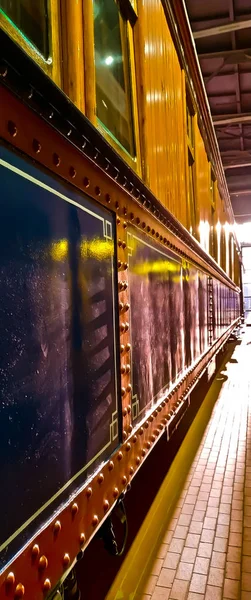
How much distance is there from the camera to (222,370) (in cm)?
768

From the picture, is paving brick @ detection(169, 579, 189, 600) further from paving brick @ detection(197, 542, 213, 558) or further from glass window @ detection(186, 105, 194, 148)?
glass window @ detection(186, 105, 194, 148)

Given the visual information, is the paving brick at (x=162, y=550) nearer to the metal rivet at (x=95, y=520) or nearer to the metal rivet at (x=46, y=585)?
the metal rivet at (x=95, y=520)

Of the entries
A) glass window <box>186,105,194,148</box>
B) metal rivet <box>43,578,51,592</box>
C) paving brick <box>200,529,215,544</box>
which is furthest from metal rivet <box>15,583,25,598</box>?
glass window <box>186,105,194,148</box>

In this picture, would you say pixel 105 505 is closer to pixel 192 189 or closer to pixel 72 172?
pixel 72 172

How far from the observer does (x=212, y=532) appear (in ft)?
7.64

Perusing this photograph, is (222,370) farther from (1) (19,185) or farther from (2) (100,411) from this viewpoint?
(1) (19,185)

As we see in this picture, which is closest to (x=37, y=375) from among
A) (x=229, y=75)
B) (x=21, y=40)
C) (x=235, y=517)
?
(x=21, y=40)

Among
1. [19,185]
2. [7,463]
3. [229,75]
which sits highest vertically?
[229,75]

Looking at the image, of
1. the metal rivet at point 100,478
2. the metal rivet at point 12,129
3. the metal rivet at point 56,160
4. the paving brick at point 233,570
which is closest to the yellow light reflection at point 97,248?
the metal rivet at point 56,160

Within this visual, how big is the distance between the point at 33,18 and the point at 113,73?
71 centimetres

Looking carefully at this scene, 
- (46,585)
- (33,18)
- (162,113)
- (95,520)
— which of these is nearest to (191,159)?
(162,113)

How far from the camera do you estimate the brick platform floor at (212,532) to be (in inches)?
73.2

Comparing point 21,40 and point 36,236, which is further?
point 21,40

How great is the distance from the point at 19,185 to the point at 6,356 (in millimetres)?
369
